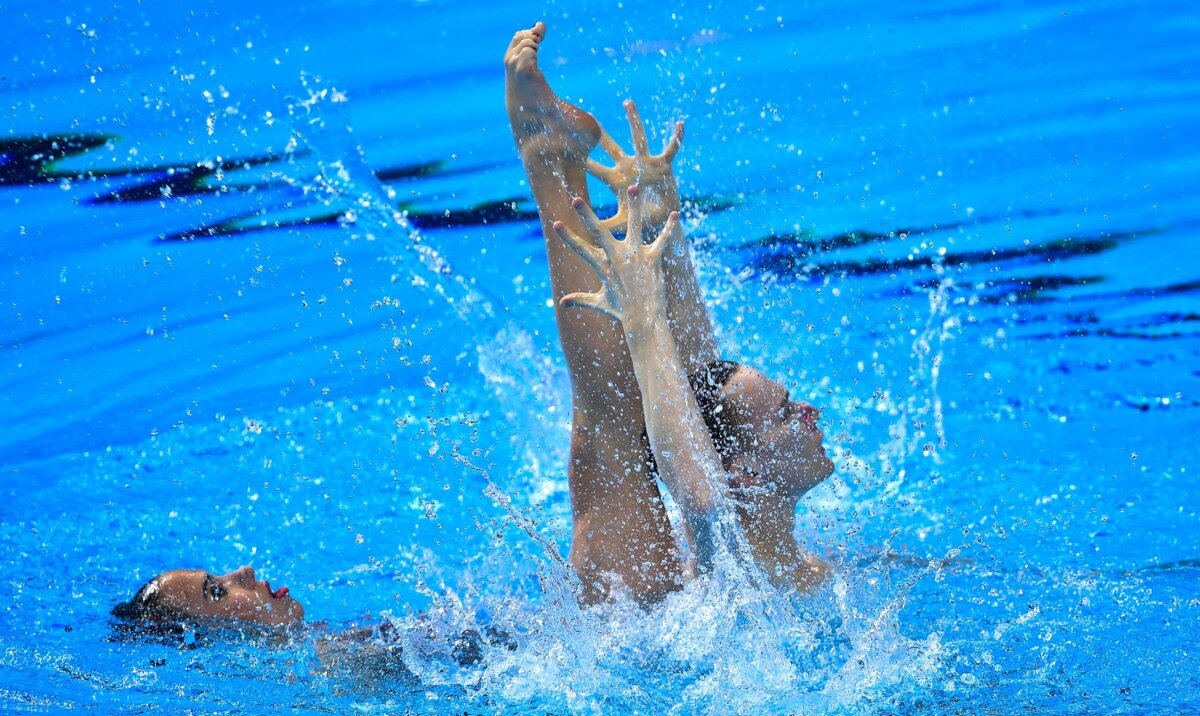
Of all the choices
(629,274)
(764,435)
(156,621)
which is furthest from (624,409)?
(156,621)

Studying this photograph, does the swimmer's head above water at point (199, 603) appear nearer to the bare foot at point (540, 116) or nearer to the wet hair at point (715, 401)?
the wet hair at point (715, 401)

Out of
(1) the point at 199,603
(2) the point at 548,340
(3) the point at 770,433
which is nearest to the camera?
(3) the point at 770,433

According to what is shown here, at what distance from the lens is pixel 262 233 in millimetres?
5379

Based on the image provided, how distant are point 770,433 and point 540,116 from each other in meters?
0.89

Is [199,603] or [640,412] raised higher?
[640,412]

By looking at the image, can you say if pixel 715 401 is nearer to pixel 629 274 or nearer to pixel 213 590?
pixel 629 274

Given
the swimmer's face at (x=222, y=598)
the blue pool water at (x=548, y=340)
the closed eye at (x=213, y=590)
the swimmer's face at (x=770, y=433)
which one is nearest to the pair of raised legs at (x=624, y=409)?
the swimmer's face at (x=770, y=433)

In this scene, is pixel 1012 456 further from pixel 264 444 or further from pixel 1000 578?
pixel 264 444

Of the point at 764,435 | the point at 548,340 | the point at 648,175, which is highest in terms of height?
the point at 548,340

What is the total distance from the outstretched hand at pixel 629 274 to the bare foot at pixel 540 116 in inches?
15.9

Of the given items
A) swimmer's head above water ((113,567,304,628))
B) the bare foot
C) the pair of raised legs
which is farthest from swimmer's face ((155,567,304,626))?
the bare foot

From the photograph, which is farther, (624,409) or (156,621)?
(156,621)

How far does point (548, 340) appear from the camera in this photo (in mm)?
4887

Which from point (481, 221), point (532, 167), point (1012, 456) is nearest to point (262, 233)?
point (481, 221)
